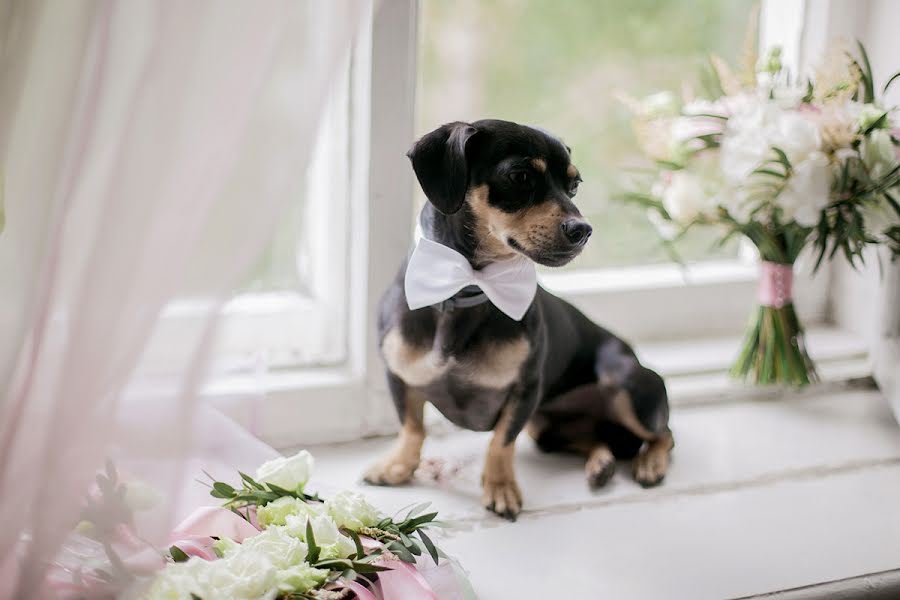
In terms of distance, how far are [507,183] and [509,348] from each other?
0.67 feet

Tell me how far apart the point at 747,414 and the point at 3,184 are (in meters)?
1.12

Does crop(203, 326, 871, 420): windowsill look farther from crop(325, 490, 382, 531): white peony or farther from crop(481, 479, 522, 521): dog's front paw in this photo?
crop(325, 490, 382, 531): white peony

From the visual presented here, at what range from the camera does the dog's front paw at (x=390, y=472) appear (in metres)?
1.22

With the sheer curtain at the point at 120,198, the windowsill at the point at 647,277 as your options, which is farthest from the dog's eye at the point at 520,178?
the windowsill at the point at 647,277

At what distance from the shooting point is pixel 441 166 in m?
1.00

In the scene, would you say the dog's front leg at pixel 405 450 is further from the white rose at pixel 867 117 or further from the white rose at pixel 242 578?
the white rose at pixel 867 117

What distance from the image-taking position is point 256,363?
3.74 feet

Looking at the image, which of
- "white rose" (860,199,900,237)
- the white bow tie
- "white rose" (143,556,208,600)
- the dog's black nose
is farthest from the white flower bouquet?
"white rose" (860,199,900,237)

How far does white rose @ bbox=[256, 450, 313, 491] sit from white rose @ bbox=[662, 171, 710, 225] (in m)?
0.71

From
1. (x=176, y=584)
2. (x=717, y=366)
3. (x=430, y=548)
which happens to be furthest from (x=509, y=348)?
(x=717, y=366)

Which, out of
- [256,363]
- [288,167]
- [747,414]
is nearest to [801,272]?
[747,414]

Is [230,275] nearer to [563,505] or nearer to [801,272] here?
[563,505]

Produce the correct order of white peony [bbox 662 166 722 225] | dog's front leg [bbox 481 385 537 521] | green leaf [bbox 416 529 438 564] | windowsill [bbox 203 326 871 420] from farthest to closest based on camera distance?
windowsill [bbox 203 326 871 420]
white peony [bbox 662 166 722 225]
dog's front leg [bbox 481 385 537 521]
green leaf [bbox 416 529 438 564]

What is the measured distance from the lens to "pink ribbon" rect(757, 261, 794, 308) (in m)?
1.43
